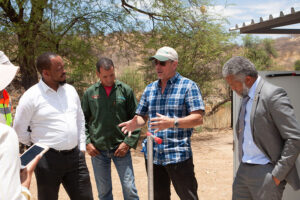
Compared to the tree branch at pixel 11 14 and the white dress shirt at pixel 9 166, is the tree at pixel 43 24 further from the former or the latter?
the white dress shirt at pixel 9 166

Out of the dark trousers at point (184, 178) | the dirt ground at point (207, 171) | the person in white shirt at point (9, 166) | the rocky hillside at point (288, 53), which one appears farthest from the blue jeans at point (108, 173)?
the rocky hillside at point (288, 53)

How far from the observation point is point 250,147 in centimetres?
251

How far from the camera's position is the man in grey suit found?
7.57 feet

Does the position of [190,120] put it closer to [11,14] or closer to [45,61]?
[45,61]

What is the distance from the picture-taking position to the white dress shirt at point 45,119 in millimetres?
2933

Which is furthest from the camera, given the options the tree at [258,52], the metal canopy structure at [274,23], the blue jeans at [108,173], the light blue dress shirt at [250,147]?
the tree at [258,52]

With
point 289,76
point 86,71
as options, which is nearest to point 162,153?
point 289,76

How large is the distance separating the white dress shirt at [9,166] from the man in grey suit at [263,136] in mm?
1710

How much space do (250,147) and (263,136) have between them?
177 mm

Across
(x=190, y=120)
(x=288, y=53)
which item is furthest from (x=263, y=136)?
(x=288, y=53)

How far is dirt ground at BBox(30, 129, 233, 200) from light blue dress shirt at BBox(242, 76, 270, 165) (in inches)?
107

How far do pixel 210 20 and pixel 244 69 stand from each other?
792 centimetres

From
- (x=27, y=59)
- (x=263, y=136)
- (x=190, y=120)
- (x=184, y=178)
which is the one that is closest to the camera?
(x=263, y=136)

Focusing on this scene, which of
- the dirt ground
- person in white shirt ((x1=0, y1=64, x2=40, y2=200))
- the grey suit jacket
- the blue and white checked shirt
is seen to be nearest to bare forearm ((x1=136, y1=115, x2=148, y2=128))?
the blue and white checked shirt
